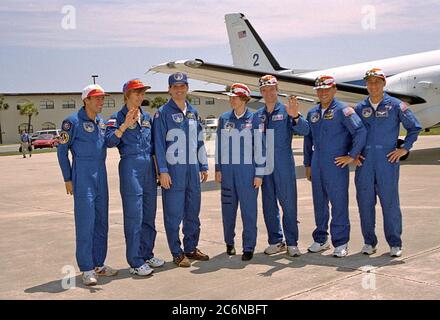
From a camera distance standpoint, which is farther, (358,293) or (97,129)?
(97,129)

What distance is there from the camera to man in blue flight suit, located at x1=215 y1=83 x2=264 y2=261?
532 centimetres

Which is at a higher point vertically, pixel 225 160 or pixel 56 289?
pixel 225 160

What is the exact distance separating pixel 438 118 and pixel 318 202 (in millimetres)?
11360

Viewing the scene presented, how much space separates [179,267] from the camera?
201 inches

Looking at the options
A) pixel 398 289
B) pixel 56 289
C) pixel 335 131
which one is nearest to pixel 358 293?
pixel 398 289

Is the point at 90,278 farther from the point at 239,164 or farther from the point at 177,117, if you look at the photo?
the point at 239,164

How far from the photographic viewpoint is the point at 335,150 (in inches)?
206

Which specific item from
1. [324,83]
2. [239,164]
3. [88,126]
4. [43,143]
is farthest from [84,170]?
[43,143]

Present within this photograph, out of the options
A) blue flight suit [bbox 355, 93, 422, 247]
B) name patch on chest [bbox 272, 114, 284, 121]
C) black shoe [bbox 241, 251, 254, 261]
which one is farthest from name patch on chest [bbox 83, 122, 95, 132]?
blue flight suit [bbox 355, 93, 422, 247]

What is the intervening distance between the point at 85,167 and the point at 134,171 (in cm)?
45

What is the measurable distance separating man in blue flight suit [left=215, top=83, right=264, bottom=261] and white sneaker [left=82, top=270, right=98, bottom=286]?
4.96ft

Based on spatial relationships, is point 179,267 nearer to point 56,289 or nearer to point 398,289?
point 56,289

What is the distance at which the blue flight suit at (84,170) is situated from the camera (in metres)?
4.59

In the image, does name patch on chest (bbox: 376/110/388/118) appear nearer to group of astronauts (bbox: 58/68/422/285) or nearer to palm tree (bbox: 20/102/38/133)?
group of astronauts (bbox: 58/68/422/285)
